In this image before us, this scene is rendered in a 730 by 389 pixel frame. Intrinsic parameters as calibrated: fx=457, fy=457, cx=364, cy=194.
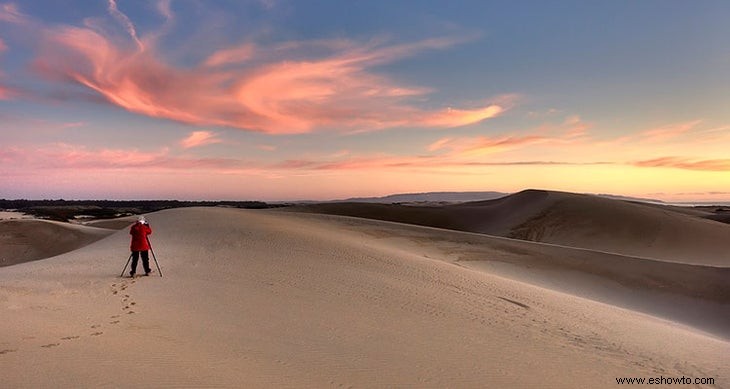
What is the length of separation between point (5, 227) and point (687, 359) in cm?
3962

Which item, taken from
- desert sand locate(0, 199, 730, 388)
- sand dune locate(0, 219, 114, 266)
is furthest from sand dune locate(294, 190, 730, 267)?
sand dune locate(0, 219, 114, 266)

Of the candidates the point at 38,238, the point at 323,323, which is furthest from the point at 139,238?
the point at 38,238

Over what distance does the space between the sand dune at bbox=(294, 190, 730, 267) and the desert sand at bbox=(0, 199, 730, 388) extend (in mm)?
14114

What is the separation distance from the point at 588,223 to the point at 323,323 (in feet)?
110

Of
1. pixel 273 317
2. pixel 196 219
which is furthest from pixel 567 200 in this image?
pixel 273 317

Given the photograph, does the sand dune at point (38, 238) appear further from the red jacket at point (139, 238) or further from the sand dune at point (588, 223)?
the sand dune at point (588, 223)

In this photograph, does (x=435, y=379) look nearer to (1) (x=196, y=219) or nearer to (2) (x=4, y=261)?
(1) (x=196, y=219)

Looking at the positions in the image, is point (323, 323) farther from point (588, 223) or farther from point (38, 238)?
point (588, 223)

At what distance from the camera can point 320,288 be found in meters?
10.7

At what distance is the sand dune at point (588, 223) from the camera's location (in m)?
29.8

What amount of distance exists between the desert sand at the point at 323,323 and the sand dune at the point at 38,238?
1677 cm

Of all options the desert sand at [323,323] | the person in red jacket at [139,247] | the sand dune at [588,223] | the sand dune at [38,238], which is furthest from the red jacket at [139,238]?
the sand dune at [588,223]

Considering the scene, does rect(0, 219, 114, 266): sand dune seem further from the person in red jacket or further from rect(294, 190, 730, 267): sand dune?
rect(294, 190, 730, 267): sand dune

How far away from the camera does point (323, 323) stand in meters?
7.90
